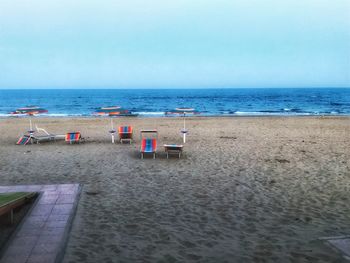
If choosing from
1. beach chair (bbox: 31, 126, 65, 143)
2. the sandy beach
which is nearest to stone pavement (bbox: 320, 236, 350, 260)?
the sandy beach

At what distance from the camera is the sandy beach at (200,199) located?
437cm

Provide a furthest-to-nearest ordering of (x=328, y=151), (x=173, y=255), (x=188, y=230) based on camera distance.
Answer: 1. (x=328, y=151)
2. (x=188, y=230)
3. (x=173, y=255)

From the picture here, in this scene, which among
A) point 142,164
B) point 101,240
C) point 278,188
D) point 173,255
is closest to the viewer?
point 173,255

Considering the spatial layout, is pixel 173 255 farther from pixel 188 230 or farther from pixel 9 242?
pixel 9 242

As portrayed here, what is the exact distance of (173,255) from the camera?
419 centimetres

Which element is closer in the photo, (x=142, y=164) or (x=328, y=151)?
(x=142, y=164)

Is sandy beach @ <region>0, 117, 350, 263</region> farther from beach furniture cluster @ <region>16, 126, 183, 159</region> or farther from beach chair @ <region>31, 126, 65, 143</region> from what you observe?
beach chair @ <region>31, 126, 65, 143</region>

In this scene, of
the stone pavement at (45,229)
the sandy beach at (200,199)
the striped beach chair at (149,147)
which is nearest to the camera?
the stone pavement at (45,229)

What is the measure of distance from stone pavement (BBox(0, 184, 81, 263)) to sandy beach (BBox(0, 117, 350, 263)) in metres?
0.20

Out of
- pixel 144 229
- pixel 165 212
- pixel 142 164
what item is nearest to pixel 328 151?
pixel 142 164

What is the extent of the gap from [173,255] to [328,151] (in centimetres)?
920

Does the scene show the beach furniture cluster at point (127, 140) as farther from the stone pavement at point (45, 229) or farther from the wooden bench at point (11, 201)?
the wooden bench at point (11, 201)

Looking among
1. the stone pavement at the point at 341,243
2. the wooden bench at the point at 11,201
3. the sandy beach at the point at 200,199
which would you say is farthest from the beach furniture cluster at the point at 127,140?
the stone pavement at the point at 341,243

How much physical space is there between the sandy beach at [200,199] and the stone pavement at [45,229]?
20cm
